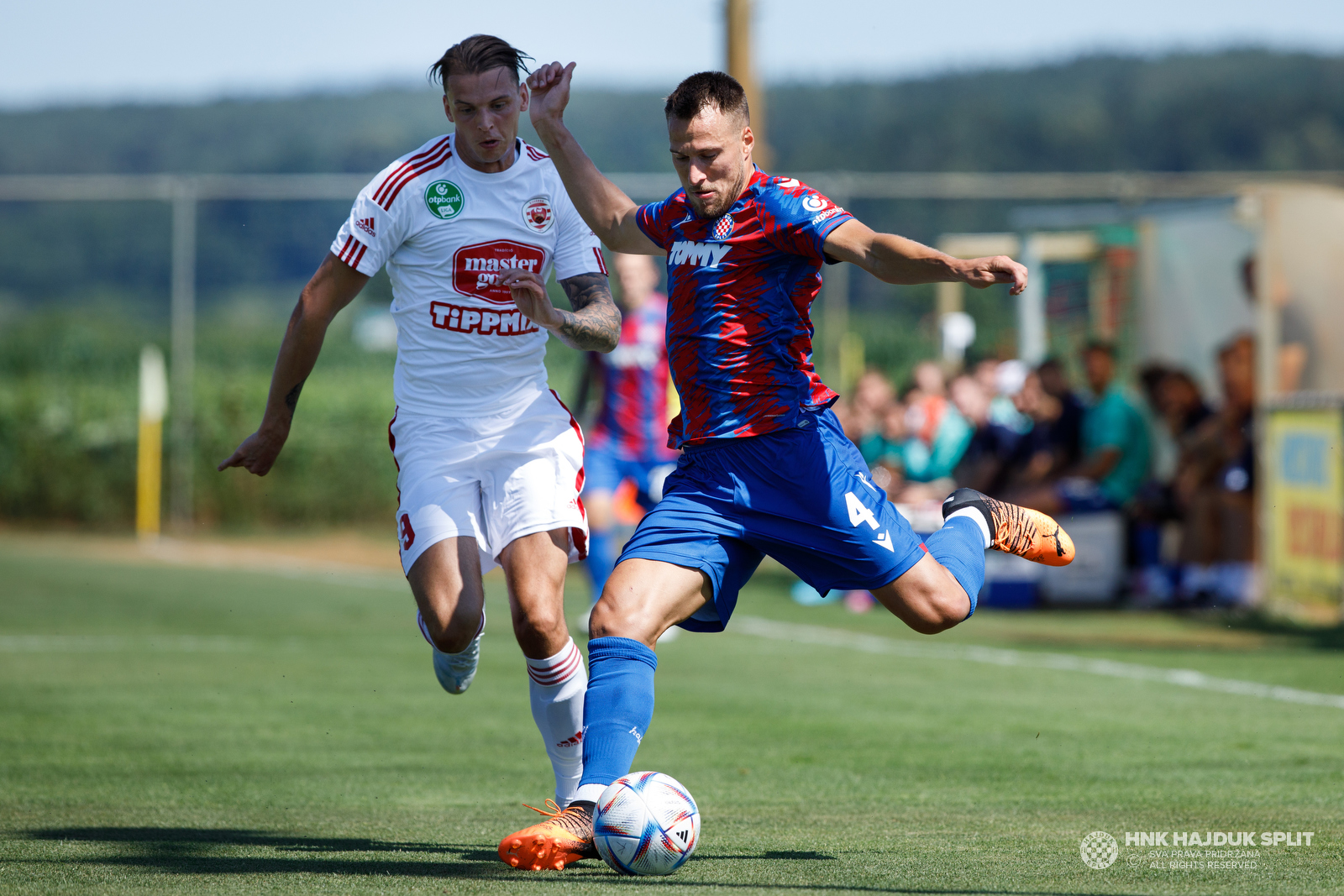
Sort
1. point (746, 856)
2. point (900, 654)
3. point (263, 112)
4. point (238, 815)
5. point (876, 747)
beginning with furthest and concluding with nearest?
point (263, 112), point (900, 654), point (876, 747), point (238, 815), point (746, 856)

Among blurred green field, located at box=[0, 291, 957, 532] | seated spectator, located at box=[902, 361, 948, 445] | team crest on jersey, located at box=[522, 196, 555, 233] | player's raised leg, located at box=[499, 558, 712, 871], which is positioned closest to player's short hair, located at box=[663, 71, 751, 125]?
team crest on jersey, located at box=[522, 196, 555, 233]

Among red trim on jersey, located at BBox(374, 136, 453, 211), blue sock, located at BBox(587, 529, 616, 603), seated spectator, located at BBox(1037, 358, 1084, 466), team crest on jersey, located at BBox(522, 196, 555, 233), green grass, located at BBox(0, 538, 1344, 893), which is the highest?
red trim on jersey, located at BBox(374, 136, 453, 211)

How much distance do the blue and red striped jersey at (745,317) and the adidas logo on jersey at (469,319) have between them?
25.9 inches

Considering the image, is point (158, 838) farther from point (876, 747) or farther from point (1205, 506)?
point (1205, 506)

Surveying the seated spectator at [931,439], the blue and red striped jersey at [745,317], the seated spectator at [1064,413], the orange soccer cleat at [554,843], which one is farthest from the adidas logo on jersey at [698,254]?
the seated spectator at [931,439]

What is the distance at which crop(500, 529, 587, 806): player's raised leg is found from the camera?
16.0 ft

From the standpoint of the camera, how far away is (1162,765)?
598 cm

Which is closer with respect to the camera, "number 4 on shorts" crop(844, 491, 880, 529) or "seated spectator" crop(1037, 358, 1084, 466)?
"number 4 on shorts" crop(844, 491, 880, 529)

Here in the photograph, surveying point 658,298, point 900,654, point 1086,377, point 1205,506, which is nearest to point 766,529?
point 900,654

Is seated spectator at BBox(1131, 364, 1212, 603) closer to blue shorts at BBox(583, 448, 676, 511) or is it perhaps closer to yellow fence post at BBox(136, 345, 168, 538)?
blue shorts at BBox(583, 448, 676, 511)

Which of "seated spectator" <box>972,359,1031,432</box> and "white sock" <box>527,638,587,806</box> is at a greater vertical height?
"seated spectator" <box>972,359,1031,432</box>

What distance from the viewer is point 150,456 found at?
19.3m

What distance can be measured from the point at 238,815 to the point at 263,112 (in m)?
94.6

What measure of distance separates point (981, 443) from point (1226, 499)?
2.82 m
